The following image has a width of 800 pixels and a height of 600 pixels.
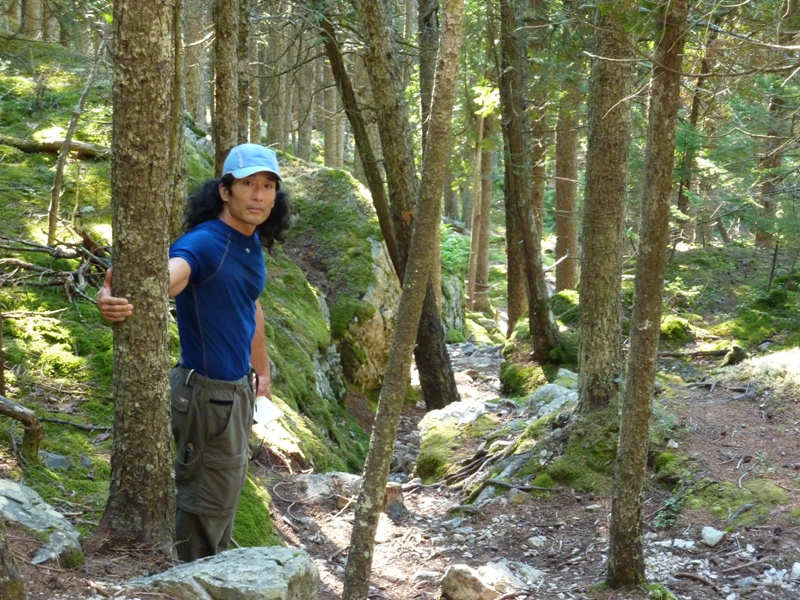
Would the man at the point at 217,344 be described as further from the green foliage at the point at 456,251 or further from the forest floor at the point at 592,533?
the green foliage at the point at 456,251

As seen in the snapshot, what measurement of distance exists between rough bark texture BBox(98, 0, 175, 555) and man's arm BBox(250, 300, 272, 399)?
0.86 meters

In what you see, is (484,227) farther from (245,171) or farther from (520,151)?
(245,171)

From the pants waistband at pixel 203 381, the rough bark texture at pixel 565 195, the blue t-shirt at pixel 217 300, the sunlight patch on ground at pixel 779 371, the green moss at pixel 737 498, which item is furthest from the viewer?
the rough bark texture at pixel 565 195

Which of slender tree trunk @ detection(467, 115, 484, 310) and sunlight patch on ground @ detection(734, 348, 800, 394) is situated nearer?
sunlight patch on ground @ detection(734, 348, 800, 394)

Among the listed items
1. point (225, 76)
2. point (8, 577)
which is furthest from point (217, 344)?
point (225, 76)

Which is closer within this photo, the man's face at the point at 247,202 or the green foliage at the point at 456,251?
the man's face at the point at 247,202

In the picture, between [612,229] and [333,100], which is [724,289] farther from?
[333,100]

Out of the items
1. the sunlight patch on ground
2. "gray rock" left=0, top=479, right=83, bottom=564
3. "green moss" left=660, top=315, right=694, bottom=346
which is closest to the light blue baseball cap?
"gray rock" left=0, top=479, right=83, bottom=564

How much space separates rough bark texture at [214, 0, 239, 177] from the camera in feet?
26.9

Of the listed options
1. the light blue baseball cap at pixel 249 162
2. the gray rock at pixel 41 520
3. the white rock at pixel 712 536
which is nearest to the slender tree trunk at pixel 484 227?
the white rock at pixel 712 536

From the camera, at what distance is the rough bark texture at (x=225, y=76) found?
8203mm

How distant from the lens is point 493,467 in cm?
745

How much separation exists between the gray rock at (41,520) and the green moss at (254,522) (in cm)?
163

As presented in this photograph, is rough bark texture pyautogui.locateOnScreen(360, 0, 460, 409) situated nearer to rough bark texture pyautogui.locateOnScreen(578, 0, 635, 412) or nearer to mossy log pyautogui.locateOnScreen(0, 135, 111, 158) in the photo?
rough bark texture pyautogui.locateOnScreen(578, 0, 635, 412)
